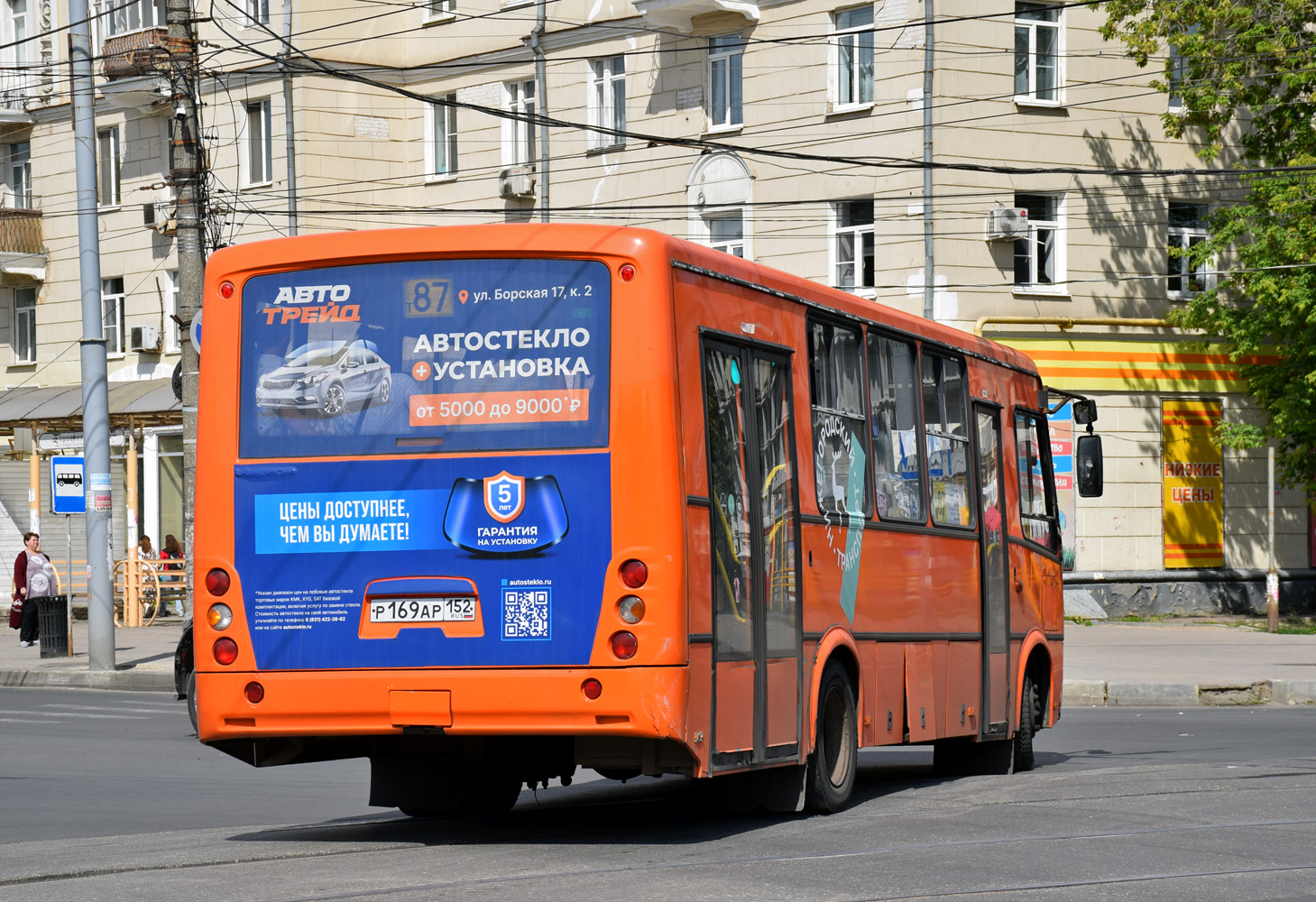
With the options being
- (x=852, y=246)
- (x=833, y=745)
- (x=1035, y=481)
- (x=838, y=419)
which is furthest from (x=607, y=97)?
(x=833, y=745)

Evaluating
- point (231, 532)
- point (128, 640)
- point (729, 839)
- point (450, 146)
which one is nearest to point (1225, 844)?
point (729, 839)

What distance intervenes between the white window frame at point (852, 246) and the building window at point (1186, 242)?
550cm

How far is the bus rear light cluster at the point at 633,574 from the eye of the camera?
28.5 feet

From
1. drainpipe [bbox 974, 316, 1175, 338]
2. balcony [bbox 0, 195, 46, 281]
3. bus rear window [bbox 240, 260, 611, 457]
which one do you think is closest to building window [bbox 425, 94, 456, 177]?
balcony [bbox 0, 195, 46, 281]

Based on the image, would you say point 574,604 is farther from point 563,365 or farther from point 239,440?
point 239,440

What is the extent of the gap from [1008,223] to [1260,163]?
17.1 feet

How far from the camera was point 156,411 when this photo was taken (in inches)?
1496

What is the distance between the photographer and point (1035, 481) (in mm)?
14406

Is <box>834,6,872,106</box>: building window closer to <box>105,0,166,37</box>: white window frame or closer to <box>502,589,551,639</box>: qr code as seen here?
<box>105,0,166,37</box>: white window frame

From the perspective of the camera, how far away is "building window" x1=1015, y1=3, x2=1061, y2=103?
103 ft

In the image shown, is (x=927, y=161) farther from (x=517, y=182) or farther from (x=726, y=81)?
(x=517, y=182)

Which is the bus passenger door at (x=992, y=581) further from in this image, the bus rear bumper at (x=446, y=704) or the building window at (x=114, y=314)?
the building window at (x=114, y=314)

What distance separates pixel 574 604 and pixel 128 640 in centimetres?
2416

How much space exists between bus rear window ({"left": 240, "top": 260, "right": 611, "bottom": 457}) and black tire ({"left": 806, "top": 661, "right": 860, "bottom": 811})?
240 centimetres
